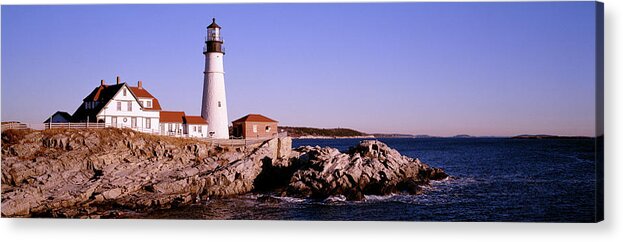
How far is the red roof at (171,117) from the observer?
14.6 metres

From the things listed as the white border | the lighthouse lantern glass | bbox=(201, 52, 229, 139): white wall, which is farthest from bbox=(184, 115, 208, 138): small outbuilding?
the white border

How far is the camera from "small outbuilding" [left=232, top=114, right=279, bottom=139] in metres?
14.4

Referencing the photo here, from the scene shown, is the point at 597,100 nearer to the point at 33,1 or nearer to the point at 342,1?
the point at 342,1

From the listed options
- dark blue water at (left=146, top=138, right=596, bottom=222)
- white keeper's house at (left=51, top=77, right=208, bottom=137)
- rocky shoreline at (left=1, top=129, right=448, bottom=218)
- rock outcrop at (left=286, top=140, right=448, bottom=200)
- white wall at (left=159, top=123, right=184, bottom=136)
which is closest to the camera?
dark blue water at (left=146, top=138, right=596, bottom=222)

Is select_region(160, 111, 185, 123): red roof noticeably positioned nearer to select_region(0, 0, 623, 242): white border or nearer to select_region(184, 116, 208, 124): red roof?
select_region(184, 116, 208, 124): red roof

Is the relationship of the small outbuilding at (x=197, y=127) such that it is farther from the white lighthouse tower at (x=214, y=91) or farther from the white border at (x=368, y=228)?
the white border at (x=368, y=228)

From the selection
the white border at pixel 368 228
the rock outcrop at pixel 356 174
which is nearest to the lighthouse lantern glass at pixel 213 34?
the white border at pixel 368 228

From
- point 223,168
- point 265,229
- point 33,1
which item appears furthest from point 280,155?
point 33,1

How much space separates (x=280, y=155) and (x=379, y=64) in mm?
5203

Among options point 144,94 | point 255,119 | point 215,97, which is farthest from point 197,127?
point 144,94

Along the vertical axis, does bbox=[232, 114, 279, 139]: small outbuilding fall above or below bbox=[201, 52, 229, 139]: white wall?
below

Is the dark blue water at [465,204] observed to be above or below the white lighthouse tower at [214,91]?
below

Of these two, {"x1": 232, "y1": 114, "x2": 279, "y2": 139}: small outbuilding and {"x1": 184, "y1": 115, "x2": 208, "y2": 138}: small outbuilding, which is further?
{"x1": 184, "y1": 115, "x2": 208, "y2": 138}: small outbuilding

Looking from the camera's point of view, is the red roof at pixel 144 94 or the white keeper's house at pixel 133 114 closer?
the red roof at pixel 144 94
